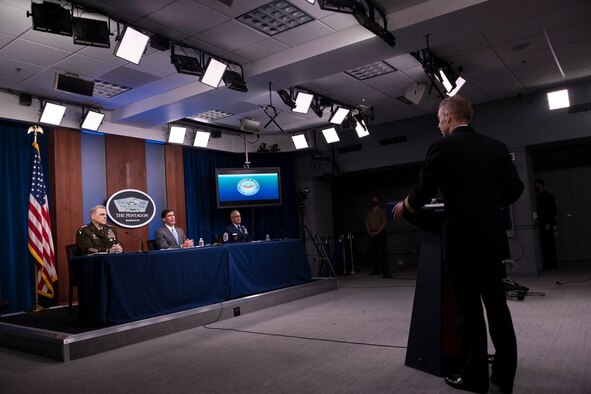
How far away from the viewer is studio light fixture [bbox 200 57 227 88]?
191 inches

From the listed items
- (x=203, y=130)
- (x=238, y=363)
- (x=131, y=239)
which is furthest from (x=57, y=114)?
(x=238, y=363)

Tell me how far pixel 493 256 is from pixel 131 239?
20.3ft

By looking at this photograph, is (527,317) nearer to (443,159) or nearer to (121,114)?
(443,159)

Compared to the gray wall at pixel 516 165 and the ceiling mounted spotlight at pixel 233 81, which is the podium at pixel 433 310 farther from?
the gray wall at pixel 516 165

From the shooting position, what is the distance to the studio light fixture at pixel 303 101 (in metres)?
6.31

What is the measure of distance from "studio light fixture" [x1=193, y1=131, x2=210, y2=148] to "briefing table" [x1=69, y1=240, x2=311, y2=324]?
3094mm

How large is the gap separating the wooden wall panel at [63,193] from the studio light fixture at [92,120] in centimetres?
27

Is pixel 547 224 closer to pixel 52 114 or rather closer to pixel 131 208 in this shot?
pixel 131 208

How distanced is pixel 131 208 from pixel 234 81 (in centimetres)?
318

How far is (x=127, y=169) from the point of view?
7176 mm

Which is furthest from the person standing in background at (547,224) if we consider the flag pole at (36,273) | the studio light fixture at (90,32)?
the flag pole at (36,273)

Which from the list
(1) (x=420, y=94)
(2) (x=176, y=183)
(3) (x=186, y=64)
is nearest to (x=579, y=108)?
(1) (x=420, y=94)

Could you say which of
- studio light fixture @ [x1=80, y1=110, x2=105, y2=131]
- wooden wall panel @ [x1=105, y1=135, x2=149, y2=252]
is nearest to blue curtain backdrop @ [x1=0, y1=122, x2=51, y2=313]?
studio light fixture @ [x1=80, y1=110, x2=105, y2=131]

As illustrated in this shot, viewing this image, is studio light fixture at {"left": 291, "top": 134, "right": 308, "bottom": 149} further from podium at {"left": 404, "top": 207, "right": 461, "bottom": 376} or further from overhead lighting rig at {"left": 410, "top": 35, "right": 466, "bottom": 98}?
podium at {"left": 404, "top": 207, "right": 461, "bottom": 376}
